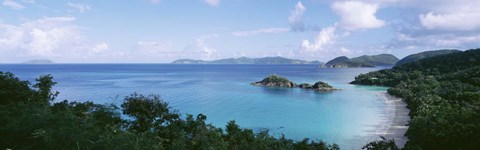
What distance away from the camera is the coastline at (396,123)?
37.3 m

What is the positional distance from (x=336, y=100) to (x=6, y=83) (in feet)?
192

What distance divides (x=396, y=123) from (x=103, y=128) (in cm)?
3894

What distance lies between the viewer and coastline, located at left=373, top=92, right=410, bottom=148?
37.3m

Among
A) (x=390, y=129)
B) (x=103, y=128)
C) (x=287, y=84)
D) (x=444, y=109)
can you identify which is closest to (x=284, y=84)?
(x=287, y=84)

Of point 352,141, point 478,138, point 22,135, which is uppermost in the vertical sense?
point 22,135

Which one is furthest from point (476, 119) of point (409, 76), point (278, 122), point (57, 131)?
point (409, 76)

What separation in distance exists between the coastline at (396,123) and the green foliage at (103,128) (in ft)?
61.1

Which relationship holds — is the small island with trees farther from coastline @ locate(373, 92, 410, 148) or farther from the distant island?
coastline @ locate(373, 92, 410, 148)

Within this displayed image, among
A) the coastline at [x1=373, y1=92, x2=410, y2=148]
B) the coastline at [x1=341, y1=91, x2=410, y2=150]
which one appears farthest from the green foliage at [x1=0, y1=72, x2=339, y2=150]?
the coastline at [x1=373, y1=92, x2=410, y2=148]

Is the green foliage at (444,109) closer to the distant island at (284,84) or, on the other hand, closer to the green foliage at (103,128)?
the green foliage at (103,128)

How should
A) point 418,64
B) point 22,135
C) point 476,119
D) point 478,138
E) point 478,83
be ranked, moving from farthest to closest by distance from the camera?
point 418,64
point 478,83
point 476,119
point 478,138
point 22,135

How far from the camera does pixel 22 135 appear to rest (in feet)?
35.9

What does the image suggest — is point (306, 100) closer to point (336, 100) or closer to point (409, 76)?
point (336, 100)

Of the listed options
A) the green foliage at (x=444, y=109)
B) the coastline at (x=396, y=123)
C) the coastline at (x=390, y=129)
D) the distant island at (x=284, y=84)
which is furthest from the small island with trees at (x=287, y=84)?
the coastline at (x=390, y=129)
